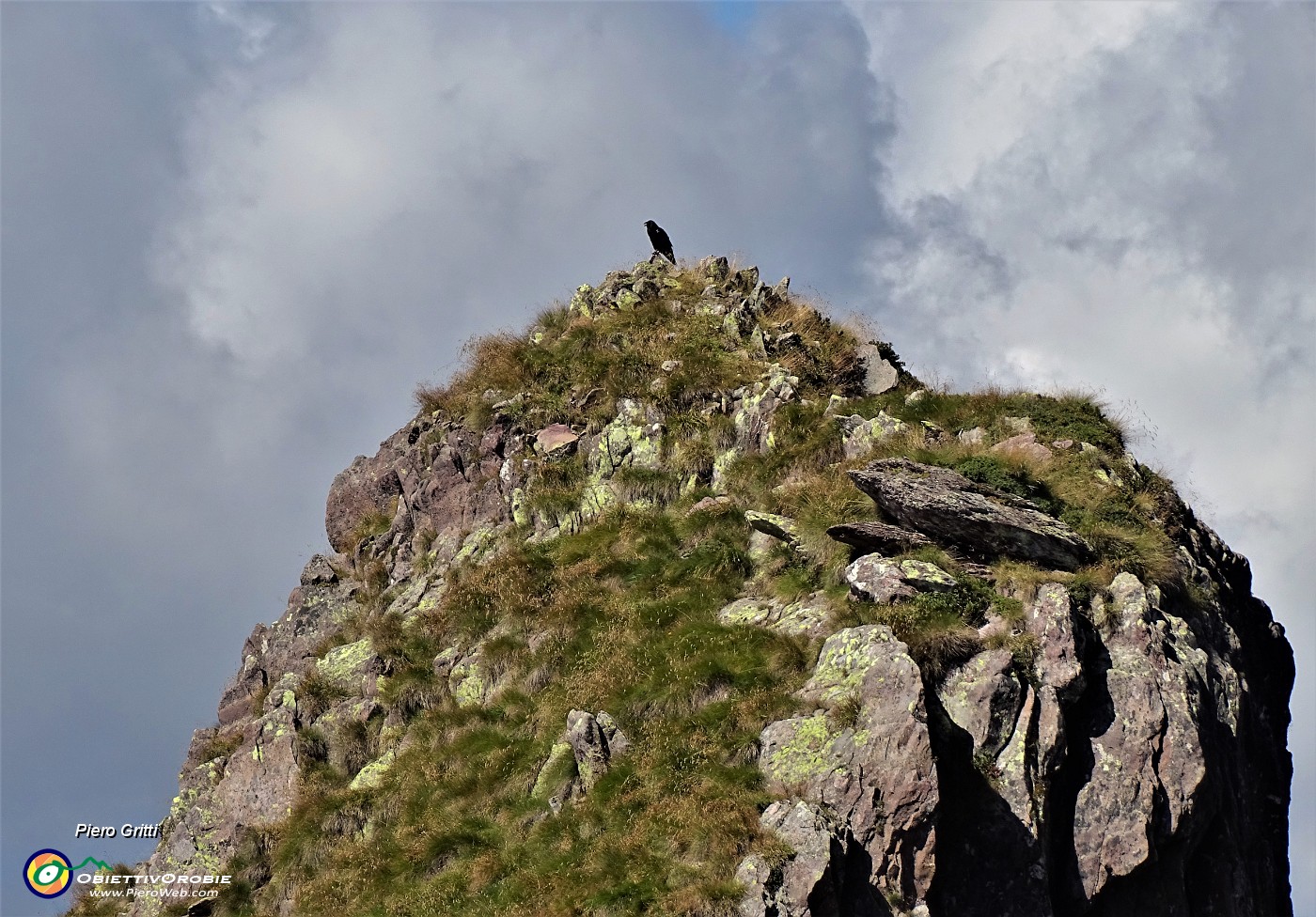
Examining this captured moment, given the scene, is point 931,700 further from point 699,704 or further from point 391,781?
point 391,781

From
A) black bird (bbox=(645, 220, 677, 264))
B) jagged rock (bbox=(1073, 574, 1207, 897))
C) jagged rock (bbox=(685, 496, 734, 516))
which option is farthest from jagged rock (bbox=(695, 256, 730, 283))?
jagged rock (bbox=(1073, 574, 1207, 897))

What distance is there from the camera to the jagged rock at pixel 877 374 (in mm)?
30359

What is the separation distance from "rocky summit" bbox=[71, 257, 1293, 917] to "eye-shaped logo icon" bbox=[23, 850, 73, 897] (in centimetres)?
122

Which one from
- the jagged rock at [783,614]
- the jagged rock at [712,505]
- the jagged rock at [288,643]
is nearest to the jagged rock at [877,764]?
the jagged rock at [783,614]

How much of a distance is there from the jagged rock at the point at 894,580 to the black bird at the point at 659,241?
18.5 metres

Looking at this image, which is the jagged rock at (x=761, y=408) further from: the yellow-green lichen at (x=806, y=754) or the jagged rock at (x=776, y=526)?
the yellow-green lichen at (x=806, y=754)

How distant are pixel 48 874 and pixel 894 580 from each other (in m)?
18.4

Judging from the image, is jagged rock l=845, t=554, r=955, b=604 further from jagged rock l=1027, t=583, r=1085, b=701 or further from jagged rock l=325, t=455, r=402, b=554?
jagged rock l=325, t=455, r=402, b=554

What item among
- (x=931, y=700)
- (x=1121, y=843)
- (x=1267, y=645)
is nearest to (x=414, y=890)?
(x=931, y=700)

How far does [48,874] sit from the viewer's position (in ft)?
78.8

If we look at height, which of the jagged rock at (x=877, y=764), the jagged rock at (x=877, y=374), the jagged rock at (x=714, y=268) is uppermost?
the jagged rock at (x=714, y=268)

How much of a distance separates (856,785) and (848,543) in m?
5.96

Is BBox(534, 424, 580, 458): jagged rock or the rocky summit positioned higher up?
BBox(534, 424, 580, 458): jagged rock

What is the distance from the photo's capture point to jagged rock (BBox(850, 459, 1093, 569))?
20156 mm
